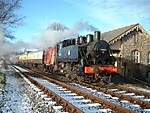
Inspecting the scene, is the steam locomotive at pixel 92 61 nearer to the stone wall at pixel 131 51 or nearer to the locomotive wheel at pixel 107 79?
the locomotive wheel at pixel 107 79

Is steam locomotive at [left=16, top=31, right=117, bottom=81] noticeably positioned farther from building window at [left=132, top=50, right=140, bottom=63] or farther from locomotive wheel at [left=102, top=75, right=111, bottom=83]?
building window at [left=132, top=50, right=140, bottom=63]

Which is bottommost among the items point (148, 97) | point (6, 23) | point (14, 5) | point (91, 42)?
point (148, 97)

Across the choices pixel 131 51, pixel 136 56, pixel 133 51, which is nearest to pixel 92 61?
pixel 131 51

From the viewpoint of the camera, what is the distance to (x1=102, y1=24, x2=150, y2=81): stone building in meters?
21.6

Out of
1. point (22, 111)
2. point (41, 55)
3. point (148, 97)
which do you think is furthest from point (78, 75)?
point (41, 55)

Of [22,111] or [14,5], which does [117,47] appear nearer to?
[14,5]

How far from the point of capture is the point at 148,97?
9.55m

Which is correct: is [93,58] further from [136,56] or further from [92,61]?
[136,56]

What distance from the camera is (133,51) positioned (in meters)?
22.7

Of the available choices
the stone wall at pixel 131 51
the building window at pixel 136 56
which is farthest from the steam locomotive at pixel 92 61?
the building window at pixel 136 56

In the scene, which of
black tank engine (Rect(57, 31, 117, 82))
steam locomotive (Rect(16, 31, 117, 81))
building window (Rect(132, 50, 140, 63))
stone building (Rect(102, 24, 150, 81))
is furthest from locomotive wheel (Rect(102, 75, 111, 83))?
building window (Rect(132, 50, 140, 63))

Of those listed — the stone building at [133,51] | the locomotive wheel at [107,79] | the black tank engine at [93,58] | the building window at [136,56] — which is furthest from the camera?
the building window at [136,56]

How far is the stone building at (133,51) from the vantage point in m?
21.6

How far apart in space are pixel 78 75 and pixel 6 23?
10.7 meters
